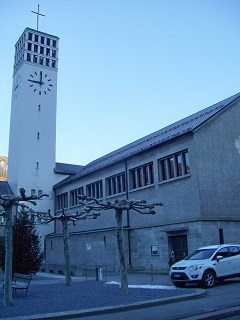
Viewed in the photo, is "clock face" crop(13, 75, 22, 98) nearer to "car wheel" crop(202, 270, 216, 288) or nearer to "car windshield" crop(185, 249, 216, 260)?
"car windshield" crop(185, 249, 216, 260)

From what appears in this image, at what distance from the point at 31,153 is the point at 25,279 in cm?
3026

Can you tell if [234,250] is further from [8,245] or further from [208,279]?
[8,245]

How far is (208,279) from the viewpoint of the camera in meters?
15.8

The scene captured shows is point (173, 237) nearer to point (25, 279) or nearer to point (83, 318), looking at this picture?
point (25, 279)

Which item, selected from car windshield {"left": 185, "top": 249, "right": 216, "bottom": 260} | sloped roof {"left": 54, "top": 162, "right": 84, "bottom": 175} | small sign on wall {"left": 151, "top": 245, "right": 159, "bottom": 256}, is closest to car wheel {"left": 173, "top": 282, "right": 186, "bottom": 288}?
car windshield {"left": 185, "top": 249, "right": 216, "bottom": 260}

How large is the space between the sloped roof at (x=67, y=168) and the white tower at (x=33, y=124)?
1.22 meters

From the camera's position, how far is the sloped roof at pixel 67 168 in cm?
4612

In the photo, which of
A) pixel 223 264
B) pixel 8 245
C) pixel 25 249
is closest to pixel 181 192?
pixel 223 264

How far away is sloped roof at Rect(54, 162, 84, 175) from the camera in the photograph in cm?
4612

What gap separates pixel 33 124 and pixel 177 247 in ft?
90.1

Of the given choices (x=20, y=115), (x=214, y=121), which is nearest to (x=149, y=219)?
(x=214, y=121)

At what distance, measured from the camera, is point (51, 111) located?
46.5m

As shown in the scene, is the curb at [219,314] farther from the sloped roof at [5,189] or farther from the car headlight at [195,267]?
the sloped roof at [5,189]

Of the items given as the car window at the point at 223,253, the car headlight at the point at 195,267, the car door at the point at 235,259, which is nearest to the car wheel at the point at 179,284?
the car headlight at the point at 195,267
